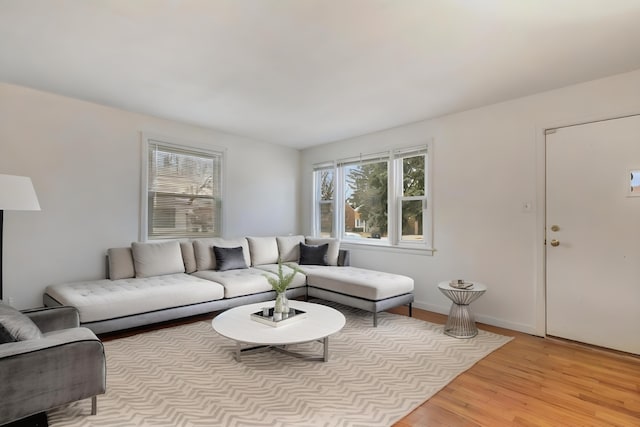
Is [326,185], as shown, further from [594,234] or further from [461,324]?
[594,234]

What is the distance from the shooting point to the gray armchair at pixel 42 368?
1600mm

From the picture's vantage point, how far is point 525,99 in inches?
138

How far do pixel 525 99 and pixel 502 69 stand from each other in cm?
89

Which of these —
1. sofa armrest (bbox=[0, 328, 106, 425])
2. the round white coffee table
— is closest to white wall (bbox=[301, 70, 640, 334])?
the round white coffee table

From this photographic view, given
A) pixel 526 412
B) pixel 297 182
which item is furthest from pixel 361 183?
pixel 526 412

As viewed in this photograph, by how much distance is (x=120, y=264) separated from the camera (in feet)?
12.5

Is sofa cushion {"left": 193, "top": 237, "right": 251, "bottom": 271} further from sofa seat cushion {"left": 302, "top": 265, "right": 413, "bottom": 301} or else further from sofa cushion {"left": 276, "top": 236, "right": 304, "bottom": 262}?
sofa seat cushion {"left": 302, "top": 265, "right": 413, "bottom": 301}

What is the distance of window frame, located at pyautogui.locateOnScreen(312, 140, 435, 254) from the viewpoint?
436 cm

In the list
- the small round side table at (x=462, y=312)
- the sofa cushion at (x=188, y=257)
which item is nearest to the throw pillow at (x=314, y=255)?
the sofa cushion at (x=188, y=257)

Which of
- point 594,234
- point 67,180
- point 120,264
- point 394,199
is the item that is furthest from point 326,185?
point 594,234

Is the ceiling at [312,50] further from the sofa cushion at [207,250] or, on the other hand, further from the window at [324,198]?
the window at [324,198]

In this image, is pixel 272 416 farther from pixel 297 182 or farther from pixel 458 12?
pixel 297 182

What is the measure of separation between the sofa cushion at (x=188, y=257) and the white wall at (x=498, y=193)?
9.19 ft

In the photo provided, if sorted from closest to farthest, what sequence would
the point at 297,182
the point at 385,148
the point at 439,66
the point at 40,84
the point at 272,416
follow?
the point at 272,416 → the point at 439,66 → the point at 40,84 → the point at 385,148 → the point at 297,182
